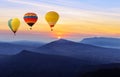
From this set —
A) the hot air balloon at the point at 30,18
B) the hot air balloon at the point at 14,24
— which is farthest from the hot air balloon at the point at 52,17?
the hot air balloon at the point at 14,24

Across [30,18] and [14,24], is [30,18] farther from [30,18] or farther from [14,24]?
[14,24]

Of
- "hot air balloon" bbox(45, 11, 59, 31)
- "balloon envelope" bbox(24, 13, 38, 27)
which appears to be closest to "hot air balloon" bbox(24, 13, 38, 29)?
"balloon envelope" bbox(24, 13, 38, 27)

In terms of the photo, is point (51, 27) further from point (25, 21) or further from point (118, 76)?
point (118, 76)

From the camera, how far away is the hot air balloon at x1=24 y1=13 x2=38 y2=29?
125938mm

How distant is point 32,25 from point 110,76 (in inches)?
3355

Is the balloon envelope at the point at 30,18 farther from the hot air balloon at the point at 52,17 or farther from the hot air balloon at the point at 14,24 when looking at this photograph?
the hot air balloon at the point at 14,24

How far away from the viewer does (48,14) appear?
131 metres

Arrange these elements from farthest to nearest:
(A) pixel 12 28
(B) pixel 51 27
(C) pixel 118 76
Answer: (C) pixel 118 76 → (A) pixel 12 28 → (B) pixel 51 27

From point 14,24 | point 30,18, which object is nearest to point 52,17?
point 30,18

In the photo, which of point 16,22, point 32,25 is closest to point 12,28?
point 16,22

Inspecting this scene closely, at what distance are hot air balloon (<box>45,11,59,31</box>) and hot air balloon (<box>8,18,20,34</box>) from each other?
14838mm

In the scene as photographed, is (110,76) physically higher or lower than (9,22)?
lower

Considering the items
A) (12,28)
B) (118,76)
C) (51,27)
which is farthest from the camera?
(118,76)

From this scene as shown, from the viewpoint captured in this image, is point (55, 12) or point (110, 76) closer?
point (55, 12)
